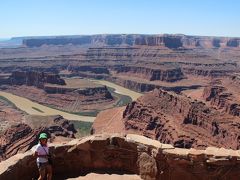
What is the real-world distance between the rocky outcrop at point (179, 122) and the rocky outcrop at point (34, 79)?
43523 millimetres

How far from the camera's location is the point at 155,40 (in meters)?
181

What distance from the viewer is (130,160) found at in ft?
47.6

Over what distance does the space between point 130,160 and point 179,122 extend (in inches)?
1654

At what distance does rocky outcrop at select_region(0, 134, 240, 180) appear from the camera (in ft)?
42.0

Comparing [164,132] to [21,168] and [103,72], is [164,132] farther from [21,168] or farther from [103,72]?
[103,72]

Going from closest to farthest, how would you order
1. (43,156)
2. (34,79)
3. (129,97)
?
1. (43,156)
2. (129,97)
3. (34,79)

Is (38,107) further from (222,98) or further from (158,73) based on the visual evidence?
(158,73)

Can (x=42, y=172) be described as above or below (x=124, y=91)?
above

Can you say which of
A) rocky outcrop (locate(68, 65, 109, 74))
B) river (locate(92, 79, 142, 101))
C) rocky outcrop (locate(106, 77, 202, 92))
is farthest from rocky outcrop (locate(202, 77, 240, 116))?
rocky outcrop (locate(68, 65, 109, 74))

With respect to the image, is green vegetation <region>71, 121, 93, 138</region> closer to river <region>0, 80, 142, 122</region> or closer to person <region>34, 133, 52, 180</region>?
river <region>0, 80, 142, 122</region>

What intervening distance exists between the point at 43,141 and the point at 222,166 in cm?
559

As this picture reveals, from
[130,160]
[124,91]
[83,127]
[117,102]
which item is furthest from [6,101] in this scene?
[130,160]

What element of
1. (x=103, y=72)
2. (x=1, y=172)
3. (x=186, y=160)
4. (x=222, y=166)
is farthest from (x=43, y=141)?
(x=103, y=72)

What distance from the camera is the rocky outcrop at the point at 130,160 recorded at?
12797 millimetres
